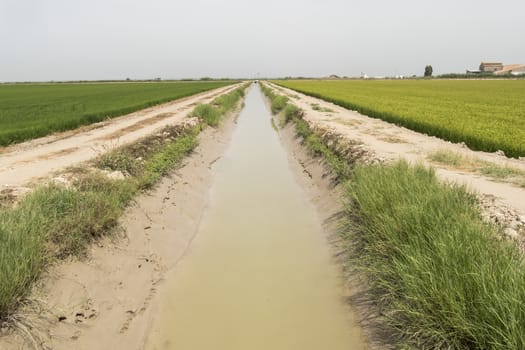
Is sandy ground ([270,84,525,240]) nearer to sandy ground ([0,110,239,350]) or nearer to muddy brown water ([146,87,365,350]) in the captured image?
muddy brown water ([146,87,365,350])

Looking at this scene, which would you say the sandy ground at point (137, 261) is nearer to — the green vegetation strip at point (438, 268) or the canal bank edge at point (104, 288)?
the canal bank edge at point (104, 288)

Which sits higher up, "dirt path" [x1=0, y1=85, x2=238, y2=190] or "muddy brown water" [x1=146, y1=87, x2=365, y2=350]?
"dirt path" [x1=0, y1=85, x2=238, y2=190]

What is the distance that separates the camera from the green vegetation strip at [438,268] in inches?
102

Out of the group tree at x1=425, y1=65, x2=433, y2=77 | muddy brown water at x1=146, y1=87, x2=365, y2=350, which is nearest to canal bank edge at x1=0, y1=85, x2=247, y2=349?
muddy brown water at x1=146, y1=87, x2=365, y2=350

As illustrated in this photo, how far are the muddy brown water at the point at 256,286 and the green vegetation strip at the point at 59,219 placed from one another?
4.78 feet

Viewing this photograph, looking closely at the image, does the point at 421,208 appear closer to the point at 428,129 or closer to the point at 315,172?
the point at 315,172

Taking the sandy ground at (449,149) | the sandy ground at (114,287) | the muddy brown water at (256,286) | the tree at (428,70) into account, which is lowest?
the muddy brown water at (256,286)

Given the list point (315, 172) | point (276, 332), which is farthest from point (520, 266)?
point (315, 172)

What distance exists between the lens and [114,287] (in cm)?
463

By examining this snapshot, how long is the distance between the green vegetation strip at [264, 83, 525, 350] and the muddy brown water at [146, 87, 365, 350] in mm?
671

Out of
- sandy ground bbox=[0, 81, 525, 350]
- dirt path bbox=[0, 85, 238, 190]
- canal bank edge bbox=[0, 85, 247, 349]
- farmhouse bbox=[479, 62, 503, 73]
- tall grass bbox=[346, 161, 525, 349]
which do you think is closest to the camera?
tall grass bbox=[346, 161, 525, 349]

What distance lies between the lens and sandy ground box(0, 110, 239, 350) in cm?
353

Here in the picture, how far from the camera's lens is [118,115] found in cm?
2117

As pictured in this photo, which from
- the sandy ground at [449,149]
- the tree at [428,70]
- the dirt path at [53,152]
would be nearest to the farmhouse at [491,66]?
the tree at [428,70]
